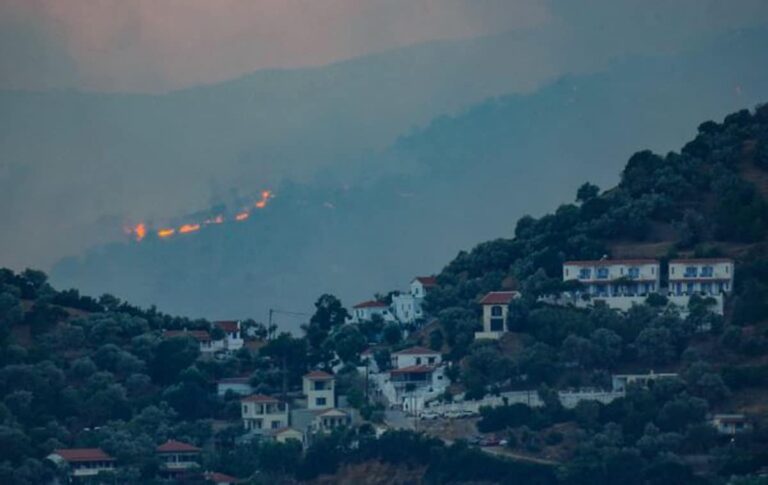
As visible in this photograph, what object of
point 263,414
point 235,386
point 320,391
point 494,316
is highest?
point 494,316

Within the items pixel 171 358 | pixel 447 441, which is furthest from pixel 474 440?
pixel 171 358

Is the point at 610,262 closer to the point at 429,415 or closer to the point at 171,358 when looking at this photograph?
the point at 429,415

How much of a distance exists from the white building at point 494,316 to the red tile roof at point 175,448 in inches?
441

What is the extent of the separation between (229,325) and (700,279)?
1962 centimetres

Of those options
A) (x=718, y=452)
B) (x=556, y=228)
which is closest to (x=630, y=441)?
(x=718, y=452)

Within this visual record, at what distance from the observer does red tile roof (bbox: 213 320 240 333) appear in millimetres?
107625

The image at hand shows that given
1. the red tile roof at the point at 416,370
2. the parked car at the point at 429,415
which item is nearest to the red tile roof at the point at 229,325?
the red tile roof at the point at 416,370

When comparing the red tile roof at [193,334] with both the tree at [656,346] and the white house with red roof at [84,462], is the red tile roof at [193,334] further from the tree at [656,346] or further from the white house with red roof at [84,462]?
the tree at [656,346]

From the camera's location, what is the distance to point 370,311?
355ft

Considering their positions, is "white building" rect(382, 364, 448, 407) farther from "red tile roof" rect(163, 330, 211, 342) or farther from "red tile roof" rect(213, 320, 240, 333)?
"red tile roof" rect(213, 320, 240, 333)

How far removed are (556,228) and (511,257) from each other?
1.96 meters

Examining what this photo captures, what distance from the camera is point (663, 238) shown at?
103 m

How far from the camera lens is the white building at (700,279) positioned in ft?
318

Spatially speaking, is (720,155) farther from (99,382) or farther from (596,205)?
(99,382)
